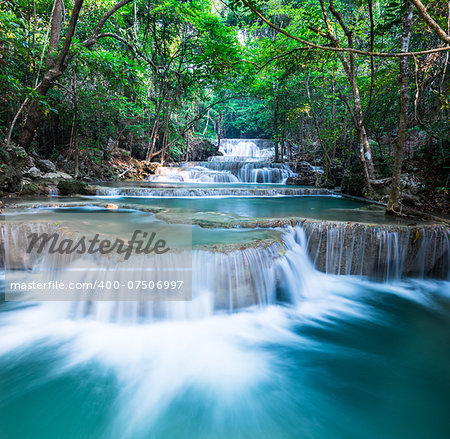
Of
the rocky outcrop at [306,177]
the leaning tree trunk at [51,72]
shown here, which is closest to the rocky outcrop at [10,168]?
the leaning tree trunk at [51,72]

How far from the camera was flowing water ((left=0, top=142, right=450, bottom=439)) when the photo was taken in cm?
197

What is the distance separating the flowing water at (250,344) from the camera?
1968 millimetres

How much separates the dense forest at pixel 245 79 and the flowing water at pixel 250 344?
1886 mm

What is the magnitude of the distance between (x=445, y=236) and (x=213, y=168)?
1412 centimetres

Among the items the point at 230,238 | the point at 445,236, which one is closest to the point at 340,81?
the point at 445,236

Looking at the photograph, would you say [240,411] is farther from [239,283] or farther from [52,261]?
[52,261]

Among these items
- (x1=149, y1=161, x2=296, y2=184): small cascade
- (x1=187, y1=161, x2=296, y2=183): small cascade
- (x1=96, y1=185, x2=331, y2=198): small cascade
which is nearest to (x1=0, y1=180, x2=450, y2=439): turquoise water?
(x1=96, y1=185, x2=331, y2=198): small cascade

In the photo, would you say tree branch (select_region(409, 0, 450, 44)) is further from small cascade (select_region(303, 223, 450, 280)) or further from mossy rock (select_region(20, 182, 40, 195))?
mossy rock (select_region(20, 182, 40, 195))

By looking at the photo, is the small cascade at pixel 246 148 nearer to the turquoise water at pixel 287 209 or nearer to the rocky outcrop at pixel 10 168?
the turquoise water at pixel 287 209

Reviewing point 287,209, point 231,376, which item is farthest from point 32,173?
point 231,376

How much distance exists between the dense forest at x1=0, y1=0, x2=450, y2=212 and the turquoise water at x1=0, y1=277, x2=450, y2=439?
104 inches

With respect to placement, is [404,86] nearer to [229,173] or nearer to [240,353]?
[240,353]

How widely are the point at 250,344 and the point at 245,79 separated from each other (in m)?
13.4

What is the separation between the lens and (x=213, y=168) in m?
17.1
